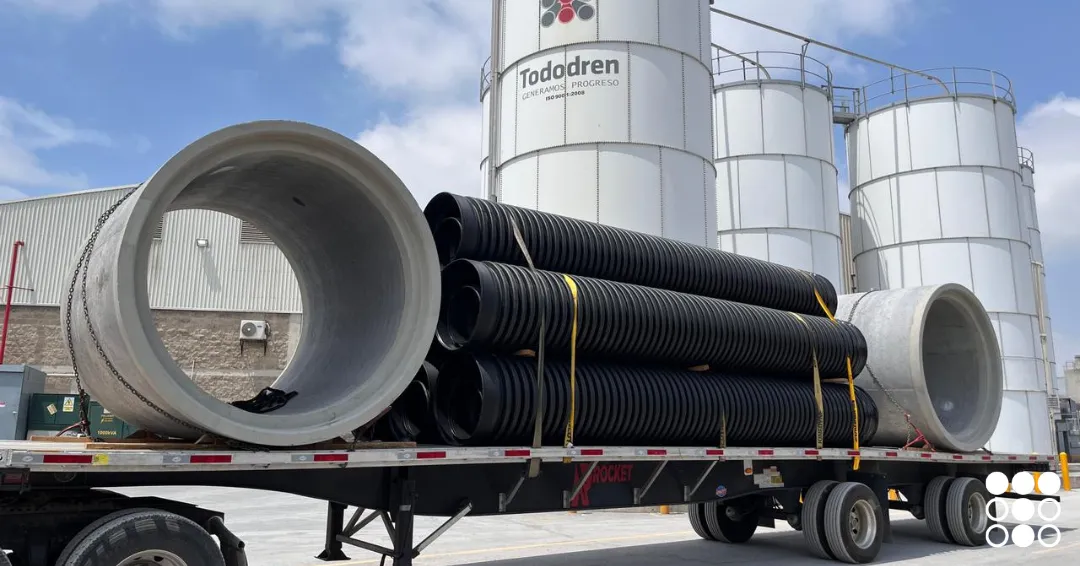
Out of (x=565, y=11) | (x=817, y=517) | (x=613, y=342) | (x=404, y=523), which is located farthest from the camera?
(x=565, y=11)

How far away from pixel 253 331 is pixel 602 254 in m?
24.5

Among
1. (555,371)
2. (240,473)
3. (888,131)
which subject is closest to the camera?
(240,473)

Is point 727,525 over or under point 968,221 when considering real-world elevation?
under

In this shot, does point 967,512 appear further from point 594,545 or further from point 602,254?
point 602,254

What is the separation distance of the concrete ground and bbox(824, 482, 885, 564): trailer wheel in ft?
0.95

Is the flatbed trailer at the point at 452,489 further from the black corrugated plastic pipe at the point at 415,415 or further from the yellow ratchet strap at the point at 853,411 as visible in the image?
the black corrugated plastic pipe at the point at 415,415

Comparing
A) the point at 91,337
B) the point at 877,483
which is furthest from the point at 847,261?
the point at 91,337

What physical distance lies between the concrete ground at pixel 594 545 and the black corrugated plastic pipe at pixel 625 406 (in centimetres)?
184

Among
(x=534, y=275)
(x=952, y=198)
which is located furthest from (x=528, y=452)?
(x=952, y=198)

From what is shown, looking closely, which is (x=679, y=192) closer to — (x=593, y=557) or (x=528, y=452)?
(x=593, y=557)

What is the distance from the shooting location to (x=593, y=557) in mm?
10312

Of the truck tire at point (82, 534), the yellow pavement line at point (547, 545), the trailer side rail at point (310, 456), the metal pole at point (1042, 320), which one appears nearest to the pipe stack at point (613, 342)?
the trailer side rail at point (310, 456)

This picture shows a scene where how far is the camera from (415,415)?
25.6ft

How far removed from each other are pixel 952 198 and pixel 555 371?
22.6 meters
